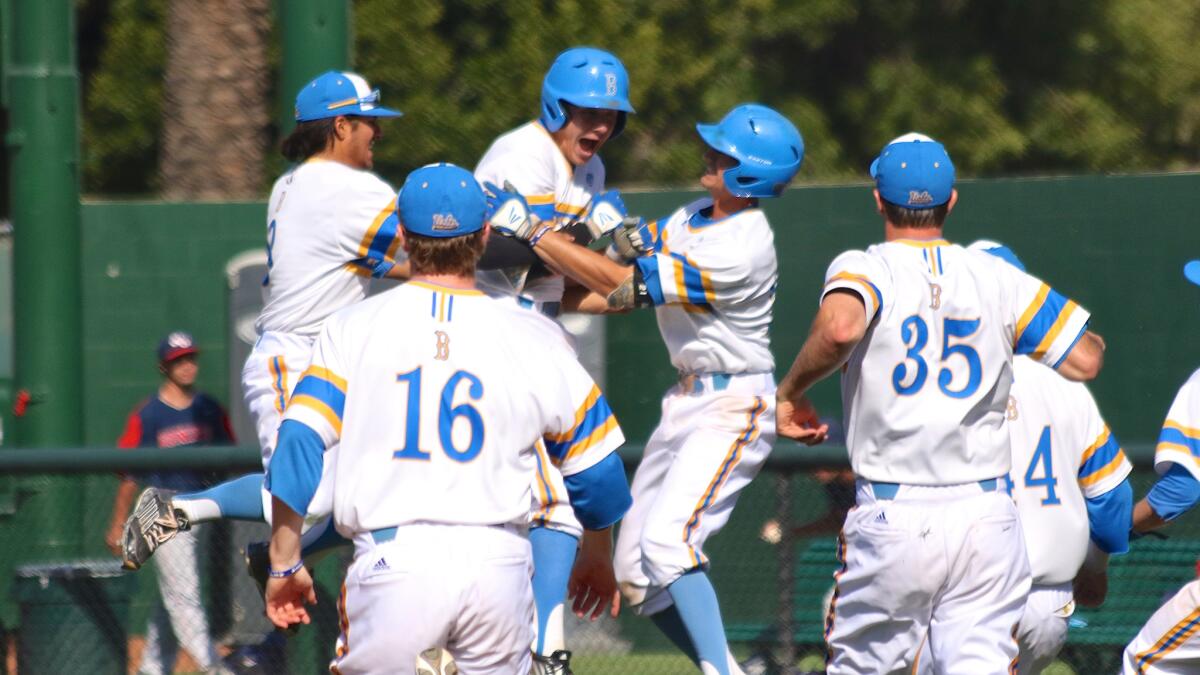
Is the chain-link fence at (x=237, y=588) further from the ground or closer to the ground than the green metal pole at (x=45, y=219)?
closer to the ground

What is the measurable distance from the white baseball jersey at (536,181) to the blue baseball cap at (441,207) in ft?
4.84

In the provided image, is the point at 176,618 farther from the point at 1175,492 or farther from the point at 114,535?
the point at 1175,492

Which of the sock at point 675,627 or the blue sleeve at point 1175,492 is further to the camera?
the sock at point 675,627

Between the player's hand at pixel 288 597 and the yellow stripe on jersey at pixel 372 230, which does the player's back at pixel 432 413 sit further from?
the yellow stripe on jersey at pixel 372 230

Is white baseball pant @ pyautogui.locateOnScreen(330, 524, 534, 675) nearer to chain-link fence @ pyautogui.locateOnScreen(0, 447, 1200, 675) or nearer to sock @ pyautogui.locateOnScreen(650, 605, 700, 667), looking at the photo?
sock @ pyautogui.locateOnScreen(650, 605, 700, 667)

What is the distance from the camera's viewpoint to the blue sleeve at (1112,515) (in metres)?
6.23

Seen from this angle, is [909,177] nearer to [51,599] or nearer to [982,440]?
[982,440]

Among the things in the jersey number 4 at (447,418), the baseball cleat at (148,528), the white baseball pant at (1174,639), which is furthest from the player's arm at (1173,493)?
the baseball cleat at (148,528)

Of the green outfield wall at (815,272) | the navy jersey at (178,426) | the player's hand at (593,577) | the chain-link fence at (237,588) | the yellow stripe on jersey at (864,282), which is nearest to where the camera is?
the yellow stripe on jersey at (864,282)

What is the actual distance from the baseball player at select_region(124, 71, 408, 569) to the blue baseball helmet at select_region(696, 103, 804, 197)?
45.6 inches

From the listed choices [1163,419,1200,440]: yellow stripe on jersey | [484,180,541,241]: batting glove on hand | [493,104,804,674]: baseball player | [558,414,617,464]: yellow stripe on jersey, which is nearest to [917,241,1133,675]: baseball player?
[1163,419,1200,440]: yellow stripe on jersey

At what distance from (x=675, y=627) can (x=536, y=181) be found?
63.9 inches

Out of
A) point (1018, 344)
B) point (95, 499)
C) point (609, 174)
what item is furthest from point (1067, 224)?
point (609, 174)

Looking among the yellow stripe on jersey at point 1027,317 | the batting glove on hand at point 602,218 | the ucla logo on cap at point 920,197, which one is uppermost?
the ucla logo on cap at point 920,197
